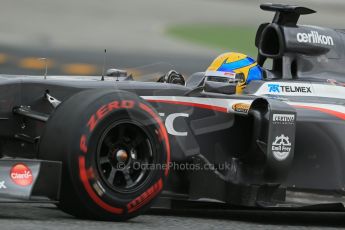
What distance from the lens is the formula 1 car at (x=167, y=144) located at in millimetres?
3830

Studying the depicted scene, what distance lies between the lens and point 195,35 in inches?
136

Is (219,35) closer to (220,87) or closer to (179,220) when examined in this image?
(220,87)

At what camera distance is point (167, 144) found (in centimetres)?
416

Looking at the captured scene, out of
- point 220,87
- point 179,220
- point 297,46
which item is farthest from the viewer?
point 297,46

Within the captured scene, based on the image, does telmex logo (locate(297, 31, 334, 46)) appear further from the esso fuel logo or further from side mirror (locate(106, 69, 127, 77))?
the esso fuel logo

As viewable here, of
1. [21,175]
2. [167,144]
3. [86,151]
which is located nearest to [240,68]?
[167,144]

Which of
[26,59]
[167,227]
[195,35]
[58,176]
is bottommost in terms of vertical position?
[167,227]

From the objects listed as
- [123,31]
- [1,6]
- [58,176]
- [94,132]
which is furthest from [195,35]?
[1,6]

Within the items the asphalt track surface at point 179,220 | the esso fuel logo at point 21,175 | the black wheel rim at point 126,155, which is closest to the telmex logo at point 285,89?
the asphalt track surface at point 179,220

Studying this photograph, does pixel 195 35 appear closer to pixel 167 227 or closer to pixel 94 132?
pixel 94 132

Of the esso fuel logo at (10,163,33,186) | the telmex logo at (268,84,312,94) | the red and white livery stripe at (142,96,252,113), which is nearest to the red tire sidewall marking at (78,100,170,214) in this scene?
the esso fuel logo at (10,163,33,186)

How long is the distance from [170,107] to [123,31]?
172 cm

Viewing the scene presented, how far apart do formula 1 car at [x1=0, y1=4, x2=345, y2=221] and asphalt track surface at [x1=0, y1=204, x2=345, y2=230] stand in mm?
124

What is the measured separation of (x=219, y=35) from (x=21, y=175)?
54.1 inches
